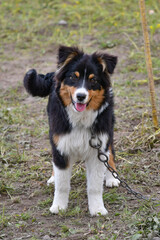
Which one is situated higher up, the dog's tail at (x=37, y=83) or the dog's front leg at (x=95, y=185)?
the dog's tail at (x=37, y=83)

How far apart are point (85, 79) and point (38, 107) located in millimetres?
3448

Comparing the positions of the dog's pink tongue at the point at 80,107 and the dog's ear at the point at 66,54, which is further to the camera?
the dog's ear at the point at 66,54

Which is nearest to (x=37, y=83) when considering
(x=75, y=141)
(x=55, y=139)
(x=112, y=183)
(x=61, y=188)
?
(x=55, y=139)

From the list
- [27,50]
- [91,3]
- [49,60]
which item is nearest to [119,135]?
[49,60]

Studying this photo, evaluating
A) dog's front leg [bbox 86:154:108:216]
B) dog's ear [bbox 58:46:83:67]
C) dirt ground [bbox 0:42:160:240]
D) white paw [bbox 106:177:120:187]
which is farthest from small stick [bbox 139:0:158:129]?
dog's front leg [bbox 86:154:108:216]

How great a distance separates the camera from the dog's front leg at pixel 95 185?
4137 millimetres

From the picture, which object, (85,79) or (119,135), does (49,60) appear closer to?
(119,135)

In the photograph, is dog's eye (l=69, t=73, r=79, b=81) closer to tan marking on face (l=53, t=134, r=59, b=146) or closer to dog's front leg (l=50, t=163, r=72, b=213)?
tan marking on face (l=53, t=134, r=59, b=146)

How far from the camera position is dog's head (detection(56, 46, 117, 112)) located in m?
3.92

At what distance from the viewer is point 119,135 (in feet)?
19.9

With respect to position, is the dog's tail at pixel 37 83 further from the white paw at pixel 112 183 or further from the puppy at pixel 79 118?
the white paw at pixel 112 183

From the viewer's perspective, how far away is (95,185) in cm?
416

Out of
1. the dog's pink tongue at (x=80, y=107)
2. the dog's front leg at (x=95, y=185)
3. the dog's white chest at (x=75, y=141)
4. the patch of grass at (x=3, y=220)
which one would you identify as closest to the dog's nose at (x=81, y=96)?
the dog's pink tongue at (x=80, y=107)

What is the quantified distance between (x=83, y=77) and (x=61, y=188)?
3.88ft
